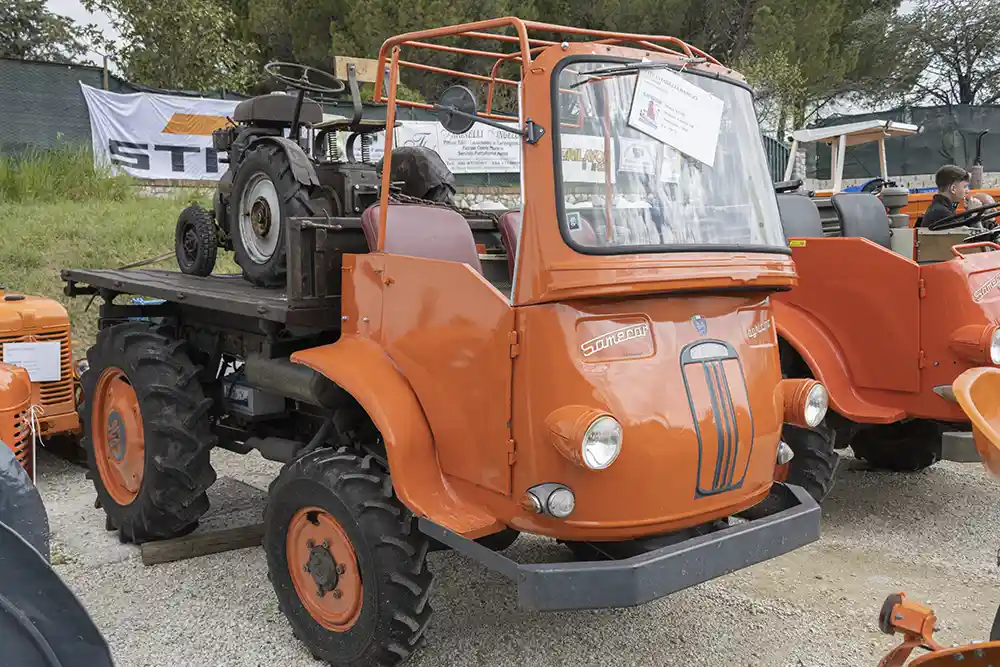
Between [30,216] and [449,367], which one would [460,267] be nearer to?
[449,367]

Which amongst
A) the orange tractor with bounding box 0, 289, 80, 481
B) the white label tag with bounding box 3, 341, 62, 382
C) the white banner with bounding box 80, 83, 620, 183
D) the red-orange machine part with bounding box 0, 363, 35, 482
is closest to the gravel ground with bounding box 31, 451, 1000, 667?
the red-orange machine part with bounding box 0, 363, 35, 482

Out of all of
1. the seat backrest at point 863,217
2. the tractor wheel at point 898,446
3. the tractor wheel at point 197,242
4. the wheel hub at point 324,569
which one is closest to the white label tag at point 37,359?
the tractor wheel at point 197,242

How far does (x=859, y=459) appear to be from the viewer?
6.51 meters

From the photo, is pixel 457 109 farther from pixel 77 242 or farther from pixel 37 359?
pixel 77 242

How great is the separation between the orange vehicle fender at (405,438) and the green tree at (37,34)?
24.1 meters

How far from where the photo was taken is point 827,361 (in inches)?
198

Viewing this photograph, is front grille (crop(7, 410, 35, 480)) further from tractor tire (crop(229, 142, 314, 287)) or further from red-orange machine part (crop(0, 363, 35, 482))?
tractor tire (crop(229, 142, 314, 287))

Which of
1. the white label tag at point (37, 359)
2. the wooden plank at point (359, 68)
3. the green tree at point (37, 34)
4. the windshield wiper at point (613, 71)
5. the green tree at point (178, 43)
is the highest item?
the green tree at point (37, 34)

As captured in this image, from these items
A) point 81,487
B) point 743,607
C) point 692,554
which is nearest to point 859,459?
point 743,607

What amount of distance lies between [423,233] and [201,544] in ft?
6.79

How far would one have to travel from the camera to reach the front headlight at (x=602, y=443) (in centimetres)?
272

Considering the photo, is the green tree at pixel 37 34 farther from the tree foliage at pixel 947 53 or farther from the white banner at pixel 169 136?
the tree foliage at pixel 947 53

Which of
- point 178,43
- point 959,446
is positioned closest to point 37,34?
point 178,43

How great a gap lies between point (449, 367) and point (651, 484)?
0.80 metres
